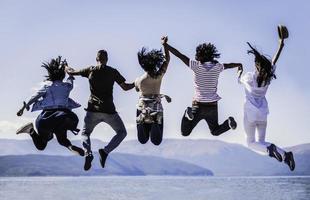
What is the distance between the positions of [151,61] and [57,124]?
9.92 feet

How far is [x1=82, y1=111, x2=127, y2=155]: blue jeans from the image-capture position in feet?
53.8

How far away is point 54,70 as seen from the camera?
53.8 feet

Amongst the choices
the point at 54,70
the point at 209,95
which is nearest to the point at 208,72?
the point at 209,95

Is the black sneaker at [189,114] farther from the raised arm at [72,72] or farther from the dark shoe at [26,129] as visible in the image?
the dark shoe at [26,129]

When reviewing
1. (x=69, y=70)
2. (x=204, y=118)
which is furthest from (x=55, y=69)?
(x=204, y=118)

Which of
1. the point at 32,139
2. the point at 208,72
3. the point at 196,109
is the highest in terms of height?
the point at 208,72

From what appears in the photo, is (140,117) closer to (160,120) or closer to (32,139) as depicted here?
(160,120)

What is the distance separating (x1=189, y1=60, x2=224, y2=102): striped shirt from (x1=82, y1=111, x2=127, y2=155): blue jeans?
226cm

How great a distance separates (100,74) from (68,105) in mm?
1157

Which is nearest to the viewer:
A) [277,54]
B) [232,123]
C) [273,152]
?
[273,152]

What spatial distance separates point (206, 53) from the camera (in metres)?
16.7

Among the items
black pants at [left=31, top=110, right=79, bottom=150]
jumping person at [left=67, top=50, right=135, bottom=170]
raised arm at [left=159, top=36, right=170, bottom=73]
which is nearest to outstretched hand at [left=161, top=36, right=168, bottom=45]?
raised arm at [left=159, top=36, right=170, bottom=73]

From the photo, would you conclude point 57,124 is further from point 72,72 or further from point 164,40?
point 164,40

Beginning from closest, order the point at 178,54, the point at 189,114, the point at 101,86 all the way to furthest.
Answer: the point at 101,86 → the point at 178,54 → the point at 189,114
